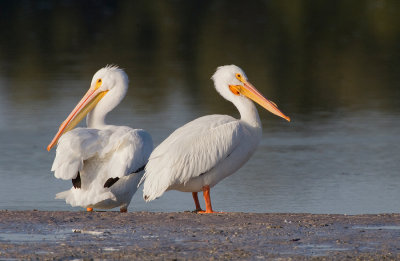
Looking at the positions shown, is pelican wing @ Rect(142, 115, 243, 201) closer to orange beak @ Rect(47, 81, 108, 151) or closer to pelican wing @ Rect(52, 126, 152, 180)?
pelican wing @ Rect(52, 126, 152, 180)

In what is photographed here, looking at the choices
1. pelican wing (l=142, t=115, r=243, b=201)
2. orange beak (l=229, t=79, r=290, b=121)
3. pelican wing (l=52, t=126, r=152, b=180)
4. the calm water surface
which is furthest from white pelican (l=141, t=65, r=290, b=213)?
the calm water surface

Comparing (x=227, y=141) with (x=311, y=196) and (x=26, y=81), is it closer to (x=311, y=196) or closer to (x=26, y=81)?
(x=311, y=196)

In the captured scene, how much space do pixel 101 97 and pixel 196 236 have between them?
10.8 feet

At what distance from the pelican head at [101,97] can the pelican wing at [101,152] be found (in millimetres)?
1115

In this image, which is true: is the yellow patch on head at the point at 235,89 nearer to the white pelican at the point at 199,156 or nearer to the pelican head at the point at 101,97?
the white pelican at the point at 199,156

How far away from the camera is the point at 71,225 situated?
5762mm

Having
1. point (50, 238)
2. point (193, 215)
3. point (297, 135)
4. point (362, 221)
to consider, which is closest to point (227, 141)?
point (193, 215)

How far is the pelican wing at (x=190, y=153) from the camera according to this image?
6.75m

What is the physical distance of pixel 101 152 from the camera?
22.6ft

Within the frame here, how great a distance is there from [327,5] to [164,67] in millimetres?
14245

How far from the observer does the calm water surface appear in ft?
28.4

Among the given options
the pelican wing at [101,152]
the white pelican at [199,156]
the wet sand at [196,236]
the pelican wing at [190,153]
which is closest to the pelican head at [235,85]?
the white pelican at [199,156]

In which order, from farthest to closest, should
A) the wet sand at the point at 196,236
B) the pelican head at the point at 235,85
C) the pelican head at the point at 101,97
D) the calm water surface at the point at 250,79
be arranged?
1. the calm water surface at the point at 250,79
2. the pelican head at the point at 101,97
3. the pelican head at the point at 235,85
4. the wet sand at the point at 196,236

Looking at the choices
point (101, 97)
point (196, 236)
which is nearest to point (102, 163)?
point (101, 97)
